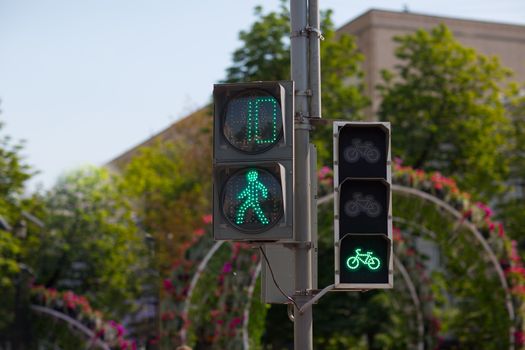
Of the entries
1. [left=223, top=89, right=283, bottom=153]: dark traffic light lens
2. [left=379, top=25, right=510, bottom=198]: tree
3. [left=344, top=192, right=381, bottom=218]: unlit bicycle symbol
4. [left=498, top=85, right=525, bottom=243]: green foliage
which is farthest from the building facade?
[left=223, top=89, right=283, bottom=153]: dark traffic light lens

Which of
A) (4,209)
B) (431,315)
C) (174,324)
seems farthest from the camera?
(4,209)

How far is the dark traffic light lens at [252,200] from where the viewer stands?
5672 millimetres

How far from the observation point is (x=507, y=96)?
40156 mm

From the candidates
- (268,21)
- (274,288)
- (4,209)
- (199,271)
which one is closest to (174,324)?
(199,271)

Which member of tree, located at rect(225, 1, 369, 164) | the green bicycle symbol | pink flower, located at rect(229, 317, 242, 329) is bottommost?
pink flower, located at rect(229, 317, 242, 329)

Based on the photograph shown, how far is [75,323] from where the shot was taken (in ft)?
88.8

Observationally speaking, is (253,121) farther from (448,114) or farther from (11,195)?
(448,114)

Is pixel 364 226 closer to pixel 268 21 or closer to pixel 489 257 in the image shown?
pixel 489 257

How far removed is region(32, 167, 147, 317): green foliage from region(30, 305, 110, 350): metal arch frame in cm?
1103

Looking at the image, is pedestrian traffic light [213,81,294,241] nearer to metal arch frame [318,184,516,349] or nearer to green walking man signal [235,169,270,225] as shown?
green walking man signal [235,169,270,225]

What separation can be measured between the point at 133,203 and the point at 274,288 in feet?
150

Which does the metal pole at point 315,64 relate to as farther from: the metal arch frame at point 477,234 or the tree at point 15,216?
the tree at point 15,216

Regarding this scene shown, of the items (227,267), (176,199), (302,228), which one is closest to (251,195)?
(302,228)

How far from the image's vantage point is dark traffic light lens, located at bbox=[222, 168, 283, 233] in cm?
567
